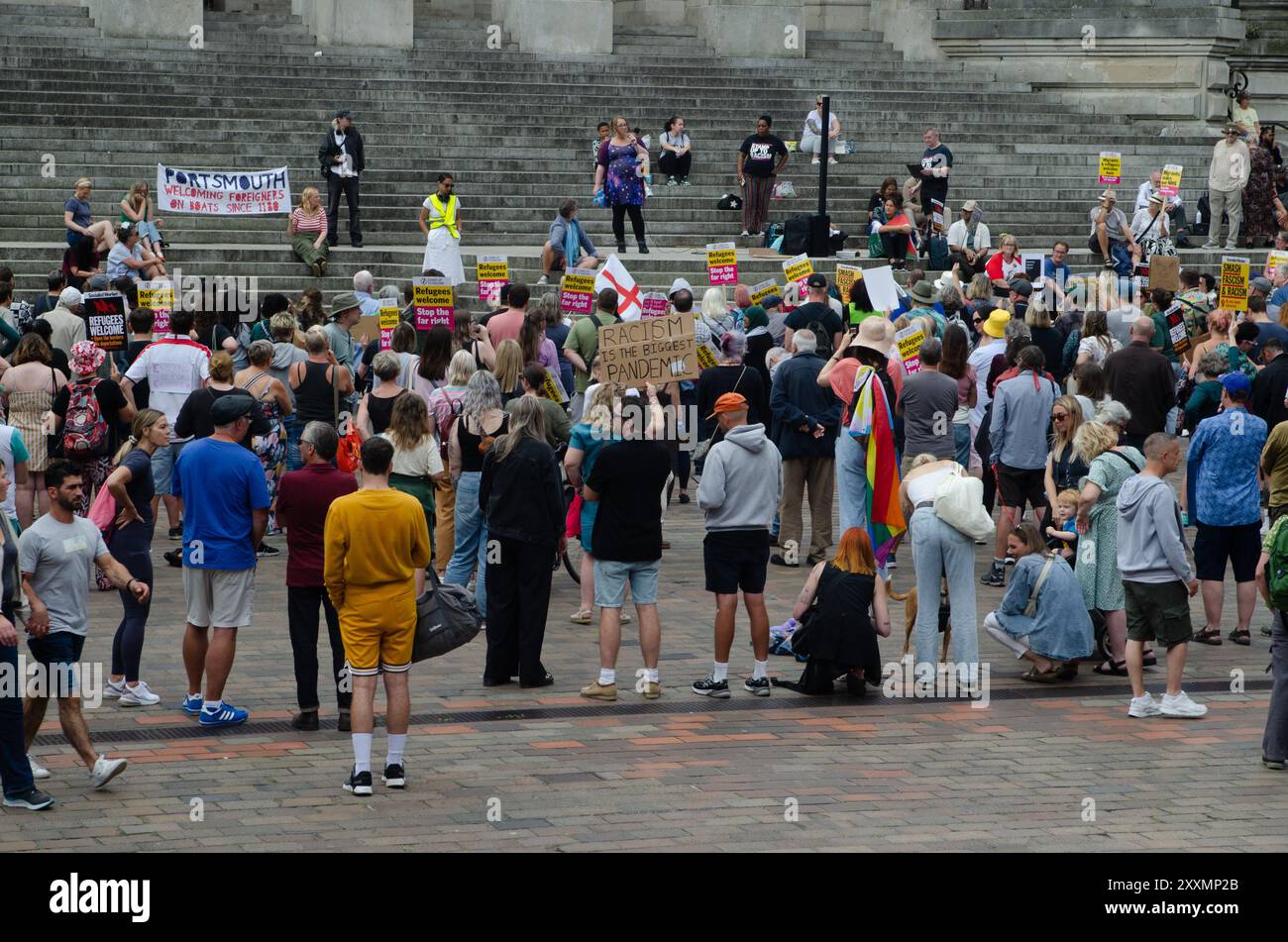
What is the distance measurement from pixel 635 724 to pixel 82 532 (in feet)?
10.3

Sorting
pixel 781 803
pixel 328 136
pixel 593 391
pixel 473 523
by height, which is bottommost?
pixel 781 803

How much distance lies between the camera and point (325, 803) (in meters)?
8.48

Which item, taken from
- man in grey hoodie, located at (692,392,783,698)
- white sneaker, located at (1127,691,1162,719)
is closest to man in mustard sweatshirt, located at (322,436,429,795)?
man in grey hoodie, located at (692,392,783,698)

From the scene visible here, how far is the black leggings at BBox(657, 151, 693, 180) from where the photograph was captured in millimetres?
27922

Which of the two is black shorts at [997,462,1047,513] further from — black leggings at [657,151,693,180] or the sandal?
black leggings at [657,151,693,180]

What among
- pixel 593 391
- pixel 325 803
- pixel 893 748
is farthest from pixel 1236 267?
pixel 325 803

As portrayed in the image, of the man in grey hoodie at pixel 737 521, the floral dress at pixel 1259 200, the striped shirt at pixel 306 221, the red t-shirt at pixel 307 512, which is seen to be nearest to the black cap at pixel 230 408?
the red t-shirt at pixel 307 512

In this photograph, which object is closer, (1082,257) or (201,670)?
(201,670)

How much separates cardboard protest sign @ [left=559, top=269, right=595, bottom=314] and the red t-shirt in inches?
305

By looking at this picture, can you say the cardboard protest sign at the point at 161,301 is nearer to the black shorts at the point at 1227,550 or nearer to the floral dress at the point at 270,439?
the floral dress at the point at 270,439

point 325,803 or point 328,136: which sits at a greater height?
point 328,136

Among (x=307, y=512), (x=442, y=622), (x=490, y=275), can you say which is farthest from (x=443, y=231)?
(x=442, y=622)

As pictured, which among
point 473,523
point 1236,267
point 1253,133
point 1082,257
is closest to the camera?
point 473,523

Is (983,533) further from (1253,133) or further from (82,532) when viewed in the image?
(1253,133)
